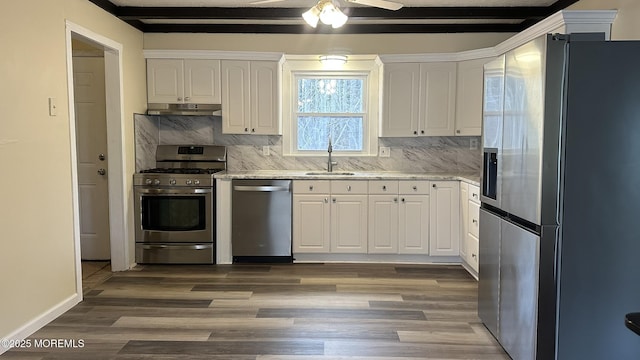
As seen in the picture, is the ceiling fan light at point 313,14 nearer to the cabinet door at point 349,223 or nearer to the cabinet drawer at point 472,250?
the cabinet door at point 349,223

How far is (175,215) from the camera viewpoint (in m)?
4.76

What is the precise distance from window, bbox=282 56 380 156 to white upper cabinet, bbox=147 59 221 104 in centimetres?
80

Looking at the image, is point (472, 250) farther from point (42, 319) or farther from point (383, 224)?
point (42, 319)

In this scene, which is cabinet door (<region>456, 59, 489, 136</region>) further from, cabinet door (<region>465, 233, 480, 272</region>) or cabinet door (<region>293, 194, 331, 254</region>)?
cabinet door (<region>293, 194, 331, 254</region>)

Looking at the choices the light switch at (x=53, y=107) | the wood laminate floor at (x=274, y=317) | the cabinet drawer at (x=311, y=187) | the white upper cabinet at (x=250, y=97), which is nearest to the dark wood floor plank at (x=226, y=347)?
the wood laminate floor at (x=274, y=317)

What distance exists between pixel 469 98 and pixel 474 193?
3.74 feet

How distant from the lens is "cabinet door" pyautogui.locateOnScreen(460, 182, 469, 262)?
14.8 ft

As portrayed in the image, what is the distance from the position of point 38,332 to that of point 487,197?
10.1ft

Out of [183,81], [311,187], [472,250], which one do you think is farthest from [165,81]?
[472,250]

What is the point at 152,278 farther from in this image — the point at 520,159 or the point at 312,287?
the point at 520,159

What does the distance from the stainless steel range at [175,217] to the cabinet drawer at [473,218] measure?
2494mm

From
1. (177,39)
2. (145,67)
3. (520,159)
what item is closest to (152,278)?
(145,67)

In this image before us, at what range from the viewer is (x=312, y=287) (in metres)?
4.09

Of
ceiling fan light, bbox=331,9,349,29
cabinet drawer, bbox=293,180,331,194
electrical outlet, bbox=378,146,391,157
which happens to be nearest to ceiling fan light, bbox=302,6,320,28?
ceiling fan light, bbox=331,9,349,29
